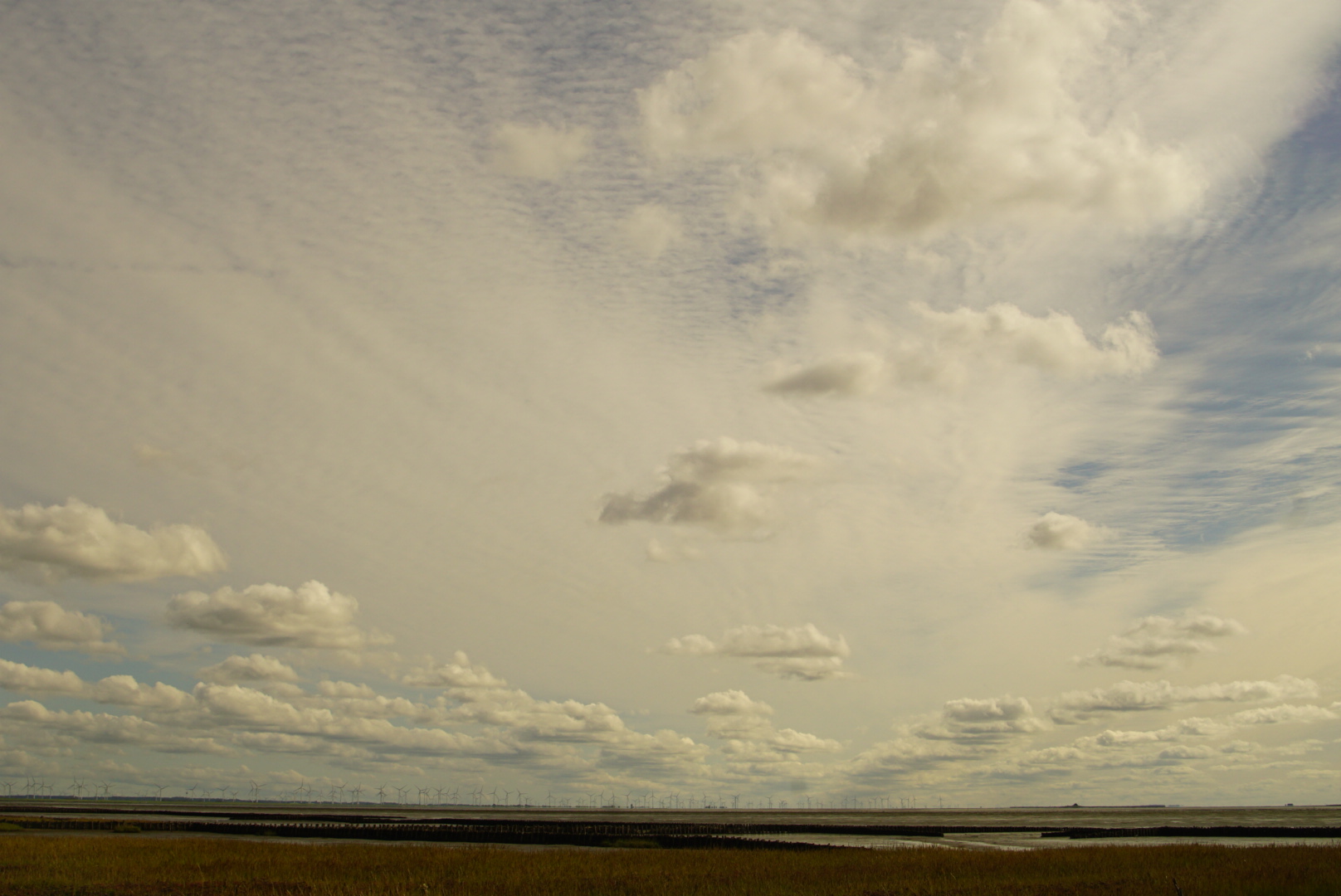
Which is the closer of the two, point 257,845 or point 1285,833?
point 257,845

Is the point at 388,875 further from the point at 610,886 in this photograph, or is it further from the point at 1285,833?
the point at 1285,833

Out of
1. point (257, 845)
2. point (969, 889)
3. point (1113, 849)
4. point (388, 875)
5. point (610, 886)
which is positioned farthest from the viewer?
point (257, 845)

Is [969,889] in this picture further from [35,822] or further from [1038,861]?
[35,822]

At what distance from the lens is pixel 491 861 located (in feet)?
208

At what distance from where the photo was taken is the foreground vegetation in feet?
148

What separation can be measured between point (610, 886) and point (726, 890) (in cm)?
612

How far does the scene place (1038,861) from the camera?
58.7 m

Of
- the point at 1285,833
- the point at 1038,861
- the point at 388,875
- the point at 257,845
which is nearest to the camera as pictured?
the point at 388,875

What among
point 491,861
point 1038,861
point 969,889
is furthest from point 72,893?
point 1038,861

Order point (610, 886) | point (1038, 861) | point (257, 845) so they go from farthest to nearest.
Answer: point (257, 845) → point (1038, 861) → point (610, 886)

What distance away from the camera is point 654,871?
2199 inches

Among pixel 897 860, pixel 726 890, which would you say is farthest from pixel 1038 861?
pixel 726 890

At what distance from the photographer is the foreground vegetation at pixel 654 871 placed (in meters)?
45.1

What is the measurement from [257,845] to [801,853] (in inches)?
1743
